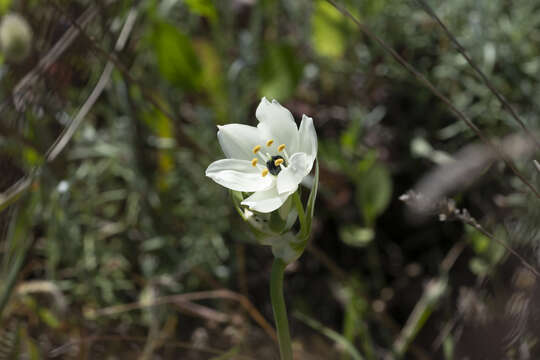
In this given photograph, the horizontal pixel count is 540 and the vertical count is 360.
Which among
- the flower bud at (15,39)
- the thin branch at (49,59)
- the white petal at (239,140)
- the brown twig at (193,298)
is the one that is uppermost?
the flower bud at (15,39)

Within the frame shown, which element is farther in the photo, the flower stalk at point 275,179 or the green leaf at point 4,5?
the green leaf at point 4,5

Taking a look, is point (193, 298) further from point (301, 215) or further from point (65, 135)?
point (301, 215)

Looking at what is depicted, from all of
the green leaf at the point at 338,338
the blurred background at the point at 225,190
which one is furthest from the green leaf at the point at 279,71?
→ the green leaf at the point at 338,338

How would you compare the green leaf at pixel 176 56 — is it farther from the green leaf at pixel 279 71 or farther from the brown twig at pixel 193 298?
the brown twig at pixel 193 298

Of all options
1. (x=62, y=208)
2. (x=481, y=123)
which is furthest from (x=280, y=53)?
(x=62, y=208)

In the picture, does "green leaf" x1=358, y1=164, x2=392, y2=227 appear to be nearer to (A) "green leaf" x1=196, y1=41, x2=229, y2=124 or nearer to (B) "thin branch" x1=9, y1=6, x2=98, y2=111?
(A) "green leaf" x1=196, y1=41, x2=229, y2=124

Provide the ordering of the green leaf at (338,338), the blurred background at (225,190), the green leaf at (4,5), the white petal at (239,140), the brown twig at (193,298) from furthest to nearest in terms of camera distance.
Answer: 1. the green leaf at (4,5)
2. the blurred background at (225,190)
3. the brown twig at (193,298)
4. the green leaf at (338,338)
5. the white petal at (239,140)

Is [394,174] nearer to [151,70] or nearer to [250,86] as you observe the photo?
[250,86]

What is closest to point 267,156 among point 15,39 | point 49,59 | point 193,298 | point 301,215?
point 301,215

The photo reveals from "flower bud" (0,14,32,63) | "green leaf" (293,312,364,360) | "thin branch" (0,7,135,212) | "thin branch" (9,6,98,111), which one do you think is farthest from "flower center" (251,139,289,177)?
"flower bud" (0,14,32,63)
